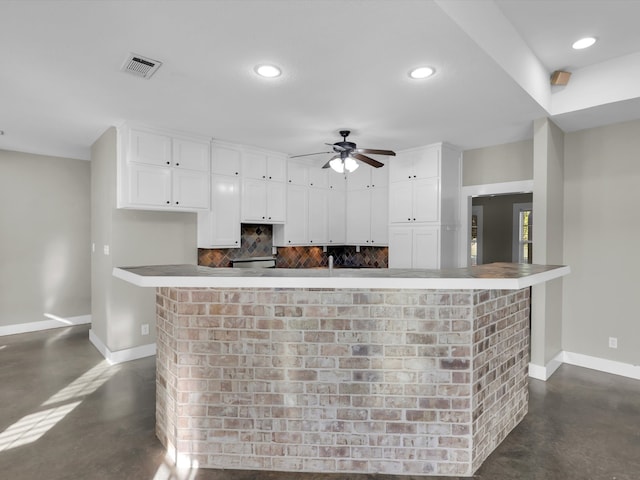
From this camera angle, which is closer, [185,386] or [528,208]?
[185,386]

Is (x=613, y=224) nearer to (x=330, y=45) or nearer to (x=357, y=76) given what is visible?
(x=357, y=76)

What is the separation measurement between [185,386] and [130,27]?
216 cm

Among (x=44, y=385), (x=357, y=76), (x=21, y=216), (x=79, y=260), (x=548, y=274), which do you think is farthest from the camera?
(x=79, y=260)

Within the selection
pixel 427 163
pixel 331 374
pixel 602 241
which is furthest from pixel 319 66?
pixel 602 241

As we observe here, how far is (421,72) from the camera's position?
265cm

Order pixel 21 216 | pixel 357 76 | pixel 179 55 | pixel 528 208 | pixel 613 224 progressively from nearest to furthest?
pixel 179 55, pixel 357 76, pixel 613 224, pixel 21 216, pixel 528 208

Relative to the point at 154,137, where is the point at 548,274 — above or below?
below

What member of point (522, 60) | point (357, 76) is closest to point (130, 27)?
point (357, 76)

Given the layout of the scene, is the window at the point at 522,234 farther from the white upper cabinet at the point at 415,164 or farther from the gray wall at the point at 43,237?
the gray wall at the point at 43,237

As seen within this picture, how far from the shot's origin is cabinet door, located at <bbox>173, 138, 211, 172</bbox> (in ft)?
13.7

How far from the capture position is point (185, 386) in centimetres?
219

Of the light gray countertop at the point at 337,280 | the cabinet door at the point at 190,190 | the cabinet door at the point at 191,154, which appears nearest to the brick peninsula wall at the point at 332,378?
the light gray countertop at the point at 337,280

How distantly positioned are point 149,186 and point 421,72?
301cm

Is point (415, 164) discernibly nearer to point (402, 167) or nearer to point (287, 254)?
point (402, 167)
